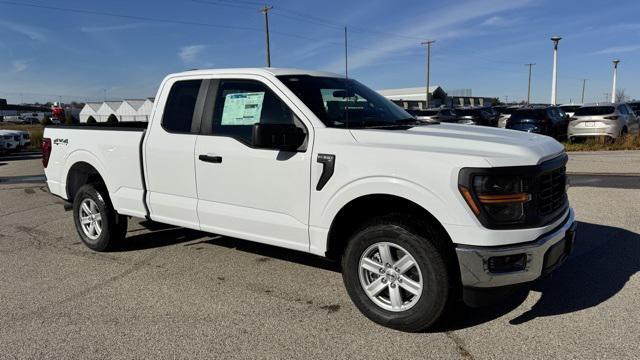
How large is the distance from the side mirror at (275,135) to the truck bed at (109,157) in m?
1.91

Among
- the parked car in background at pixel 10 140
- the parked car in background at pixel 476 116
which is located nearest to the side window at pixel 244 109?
the parked car in background at pixel 10 140

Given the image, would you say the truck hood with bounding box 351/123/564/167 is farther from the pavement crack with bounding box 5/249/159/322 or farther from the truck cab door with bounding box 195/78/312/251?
the pavement crack with bounding box 5/249/159/322

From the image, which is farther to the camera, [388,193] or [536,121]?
[536,121]

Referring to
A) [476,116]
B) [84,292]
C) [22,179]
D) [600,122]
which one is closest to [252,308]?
[84,292]

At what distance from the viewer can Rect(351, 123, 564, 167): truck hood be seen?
321cm

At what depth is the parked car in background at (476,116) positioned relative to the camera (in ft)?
75.0

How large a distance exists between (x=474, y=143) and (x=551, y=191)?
68cm

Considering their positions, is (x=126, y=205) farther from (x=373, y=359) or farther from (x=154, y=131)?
(x=373, y=359)

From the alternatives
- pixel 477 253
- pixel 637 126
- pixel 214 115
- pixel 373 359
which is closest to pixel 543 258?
pixel 477 253

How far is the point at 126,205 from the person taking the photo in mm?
5285

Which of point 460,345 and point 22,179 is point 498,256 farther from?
point 22,179

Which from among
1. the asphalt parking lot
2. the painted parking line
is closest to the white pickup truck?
the asphalt parking lot

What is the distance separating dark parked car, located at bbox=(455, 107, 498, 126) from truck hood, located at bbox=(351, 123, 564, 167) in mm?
19640

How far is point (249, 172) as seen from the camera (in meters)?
4.17
